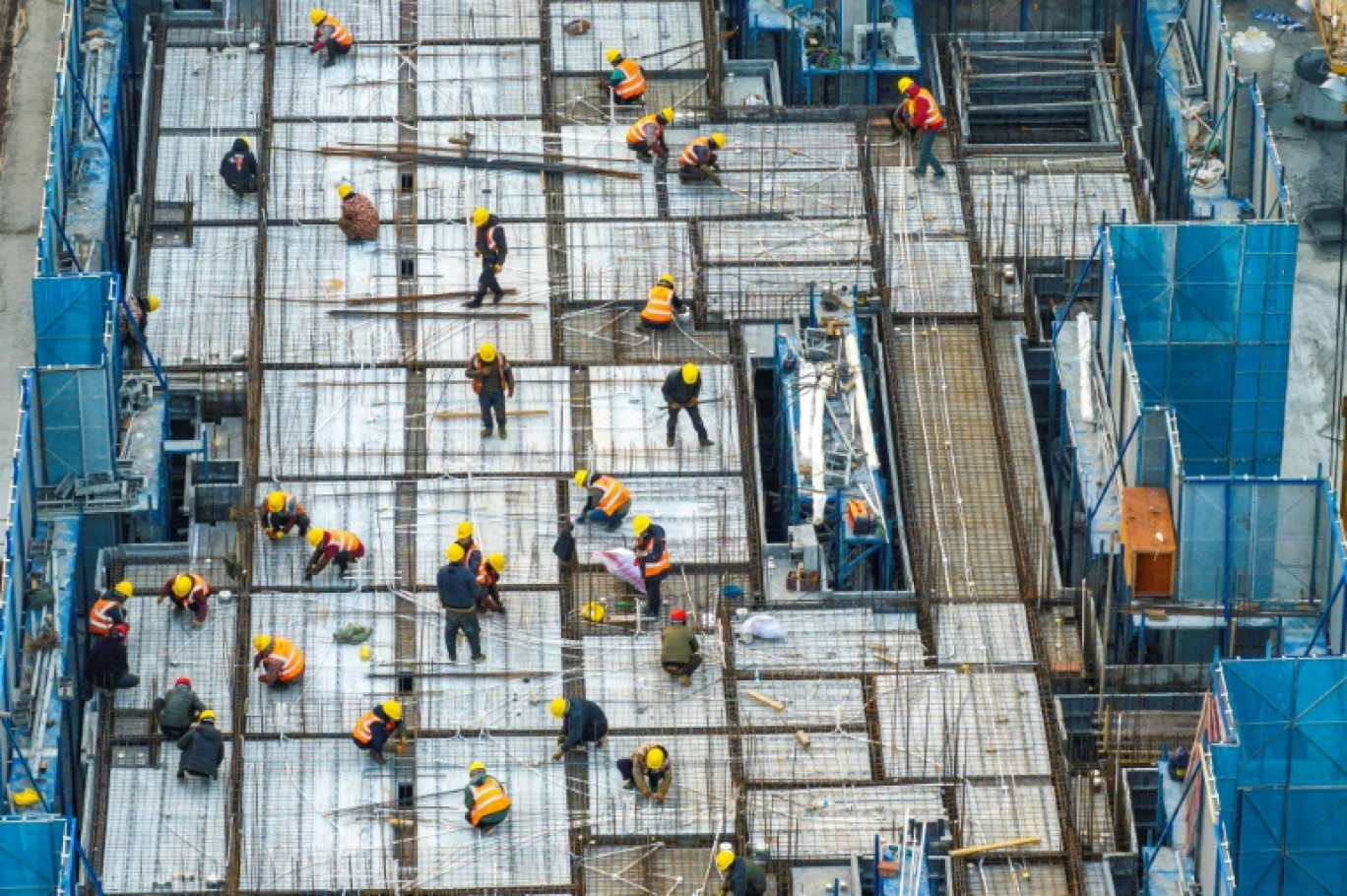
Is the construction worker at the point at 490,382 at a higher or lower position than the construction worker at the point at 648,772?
higher

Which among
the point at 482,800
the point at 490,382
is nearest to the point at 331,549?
the point at 490,382

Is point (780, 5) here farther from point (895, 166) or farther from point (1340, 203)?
point (1340, 203)

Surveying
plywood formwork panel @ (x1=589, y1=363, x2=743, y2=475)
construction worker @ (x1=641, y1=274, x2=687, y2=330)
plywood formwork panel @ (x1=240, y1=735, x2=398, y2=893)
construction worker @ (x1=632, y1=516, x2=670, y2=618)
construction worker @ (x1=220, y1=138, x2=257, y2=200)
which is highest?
construction worker @ (x1=220, y1=138, x2=257, y2=200)

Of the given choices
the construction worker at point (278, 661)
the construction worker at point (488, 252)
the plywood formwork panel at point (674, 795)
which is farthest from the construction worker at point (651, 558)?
the construction worker at point (488, 252)

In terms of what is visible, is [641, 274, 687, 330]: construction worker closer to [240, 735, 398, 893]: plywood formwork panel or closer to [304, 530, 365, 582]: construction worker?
[304, 530, 365, 582]: construction worker

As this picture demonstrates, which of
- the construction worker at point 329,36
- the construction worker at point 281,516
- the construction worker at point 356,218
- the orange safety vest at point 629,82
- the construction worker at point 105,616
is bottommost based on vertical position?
the construction worker at point 105,616

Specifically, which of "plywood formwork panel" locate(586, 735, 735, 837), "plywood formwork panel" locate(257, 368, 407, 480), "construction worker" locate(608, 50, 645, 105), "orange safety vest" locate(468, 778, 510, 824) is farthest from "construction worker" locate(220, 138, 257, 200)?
"orange safety vest" locate(468, 778, 510, 824)

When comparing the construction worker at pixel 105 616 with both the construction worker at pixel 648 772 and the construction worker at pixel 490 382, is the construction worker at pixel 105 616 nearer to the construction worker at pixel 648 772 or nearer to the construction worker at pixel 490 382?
the construction worker at pixel 490 382
